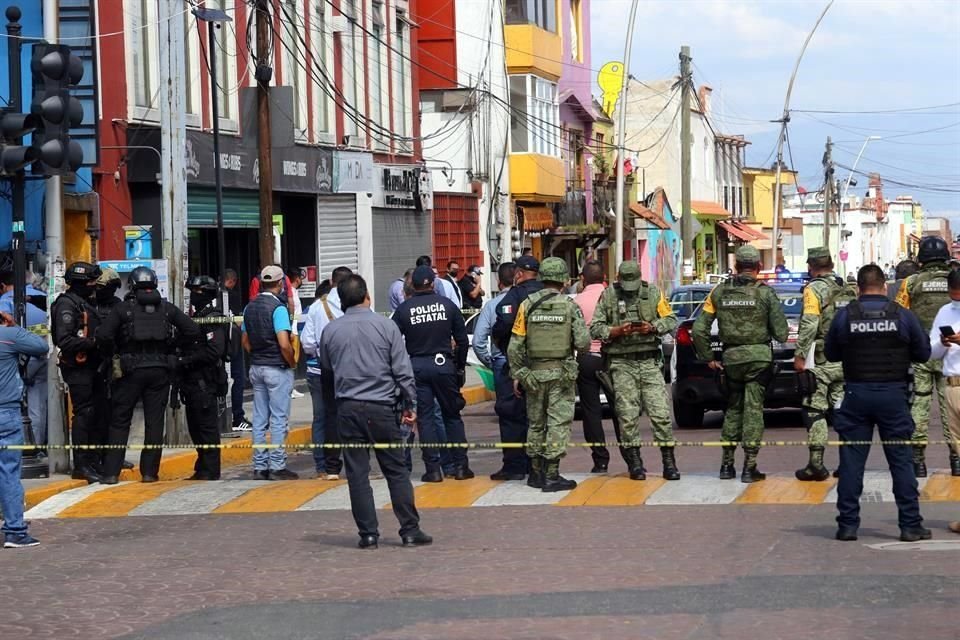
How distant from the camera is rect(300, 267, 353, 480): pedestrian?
49.2ft

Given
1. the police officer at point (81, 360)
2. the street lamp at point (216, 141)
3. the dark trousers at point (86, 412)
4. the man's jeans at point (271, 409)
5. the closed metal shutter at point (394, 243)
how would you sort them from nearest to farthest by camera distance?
the police officer at point (81, 360) → the dark trousers at point (86, 412) → the man's jeans at point (271, 409) → the street lamp at point (216, 141) → the closed metal shutter at point (394, 243)

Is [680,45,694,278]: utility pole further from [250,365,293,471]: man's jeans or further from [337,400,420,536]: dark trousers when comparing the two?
[337,400,420,536]: dark trousers

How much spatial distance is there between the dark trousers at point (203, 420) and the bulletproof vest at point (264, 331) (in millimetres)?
562

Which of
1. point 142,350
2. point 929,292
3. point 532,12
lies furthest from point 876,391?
point 532,12

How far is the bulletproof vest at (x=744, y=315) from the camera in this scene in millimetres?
13195

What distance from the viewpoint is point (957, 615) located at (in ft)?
27.4

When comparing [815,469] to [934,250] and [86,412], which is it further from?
[86,412]

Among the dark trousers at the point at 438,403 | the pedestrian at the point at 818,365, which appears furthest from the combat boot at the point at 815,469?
the dark trousers at the point at 438,403

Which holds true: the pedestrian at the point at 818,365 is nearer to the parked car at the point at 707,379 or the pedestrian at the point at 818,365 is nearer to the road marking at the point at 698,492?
the road marking at the point at 698,492

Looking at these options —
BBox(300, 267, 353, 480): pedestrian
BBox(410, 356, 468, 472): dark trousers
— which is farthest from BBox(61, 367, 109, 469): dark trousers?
BBox(410, 356, 468, 472): dark trousers

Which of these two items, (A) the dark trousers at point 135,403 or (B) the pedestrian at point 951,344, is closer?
(B) the pedestrian at point 951,344

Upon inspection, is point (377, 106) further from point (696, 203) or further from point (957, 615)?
point (696, 203)

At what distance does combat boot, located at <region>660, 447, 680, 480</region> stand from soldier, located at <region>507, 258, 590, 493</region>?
2.99ft

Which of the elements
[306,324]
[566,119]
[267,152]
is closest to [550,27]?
[566,119]
